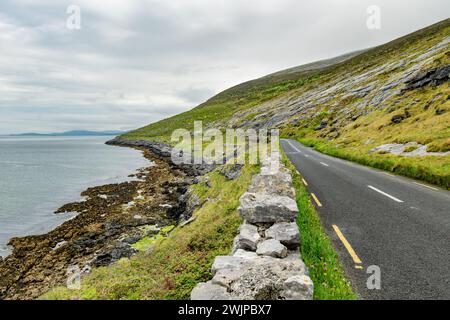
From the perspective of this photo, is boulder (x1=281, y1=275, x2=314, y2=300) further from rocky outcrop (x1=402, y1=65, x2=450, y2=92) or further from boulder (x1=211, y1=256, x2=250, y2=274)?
rocky outcrop (x1=402, y1=65, x2=450, y2=92)

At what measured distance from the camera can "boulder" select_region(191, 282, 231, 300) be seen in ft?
18.4

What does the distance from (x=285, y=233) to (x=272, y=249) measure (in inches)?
35.3

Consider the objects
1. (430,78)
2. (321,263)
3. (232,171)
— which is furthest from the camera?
(430,78)

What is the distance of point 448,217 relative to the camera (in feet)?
37.6

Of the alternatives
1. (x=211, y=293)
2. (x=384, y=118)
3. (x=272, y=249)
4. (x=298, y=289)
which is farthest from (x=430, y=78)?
(x=211, y=293)

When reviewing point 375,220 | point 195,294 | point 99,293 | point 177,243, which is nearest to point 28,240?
point 177,243

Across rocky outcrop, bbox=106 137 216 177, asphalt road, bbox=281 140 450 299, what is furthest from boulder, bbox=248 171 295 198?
rocky outcrop, bbox=106 137 216 177

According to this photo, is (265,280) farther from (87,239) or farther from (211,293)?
(87,239)

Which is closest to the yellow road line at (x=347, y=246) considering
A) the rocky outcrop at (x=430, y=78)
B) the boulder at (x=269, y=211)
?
the boulder at (x=269, y=211)

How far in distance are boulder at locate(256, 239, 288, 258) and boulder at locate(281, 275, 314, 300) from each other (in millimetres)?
1435

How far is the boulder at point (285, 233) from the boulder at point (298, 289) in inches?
78.7

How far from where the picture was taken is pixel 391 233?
10078 millimetres

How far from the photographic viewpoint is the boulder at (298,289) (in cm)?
538

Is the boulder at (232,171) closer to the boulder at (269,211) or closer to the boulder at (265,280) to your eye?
the boulder at (269,211)
